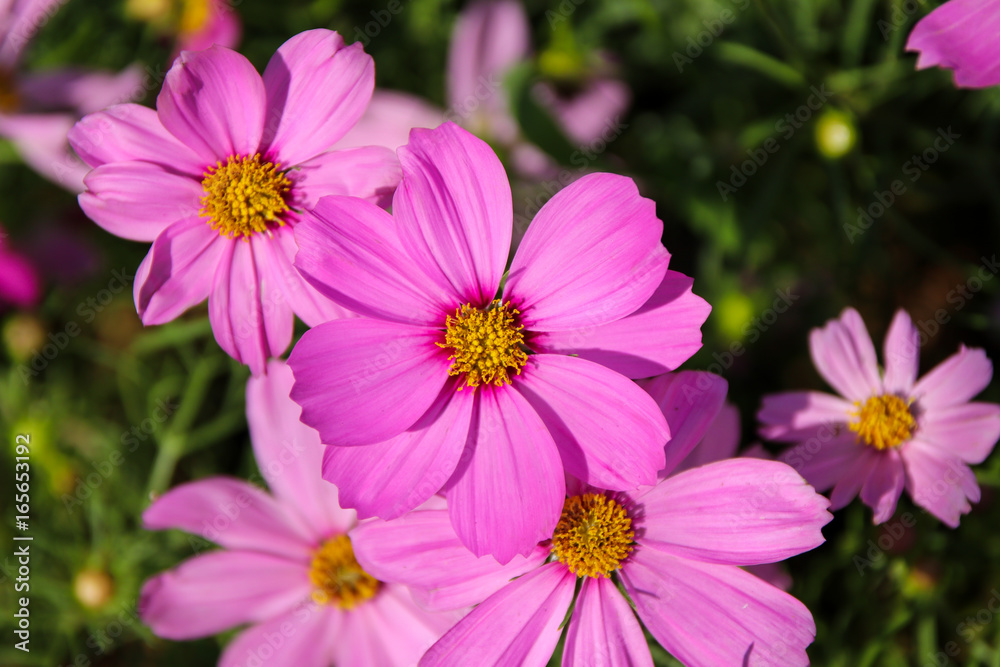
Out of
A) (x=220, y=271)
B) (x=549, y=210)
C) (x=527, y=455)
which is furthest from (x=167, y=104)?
(x=527, y=455)

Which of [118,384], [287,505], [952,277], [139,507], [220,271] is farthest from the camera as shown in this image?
[118,384]

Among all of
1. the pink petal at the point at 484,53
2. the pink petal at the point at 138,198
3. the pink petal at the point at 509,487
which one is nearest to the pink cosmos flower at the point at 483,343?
the pink petal at the point at 509,487

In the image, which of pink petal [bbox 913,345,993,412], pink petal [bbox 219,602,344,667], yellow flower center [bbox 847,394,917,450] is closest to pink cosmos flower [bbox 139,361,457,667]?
pink petal [bbox 219,602,344,667]

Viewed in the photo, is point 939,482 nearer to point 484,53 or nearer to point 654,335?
point 654,335

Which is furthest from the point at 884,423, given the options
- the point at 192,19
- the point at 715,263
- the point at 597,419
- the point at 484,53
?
the point at 192,19

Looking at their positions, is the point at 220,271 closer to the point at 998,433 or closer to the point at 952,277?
the point at 998,433

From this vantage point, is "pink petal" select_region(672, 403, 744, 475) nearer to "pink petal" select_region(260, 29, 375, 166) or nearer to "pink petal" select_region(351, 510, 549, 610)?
"pink petal" select_region(351, 510, 549, 610)

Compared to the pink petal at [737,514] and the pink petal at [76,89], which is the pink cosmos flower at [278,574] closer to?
the pink petal at [737,514]
